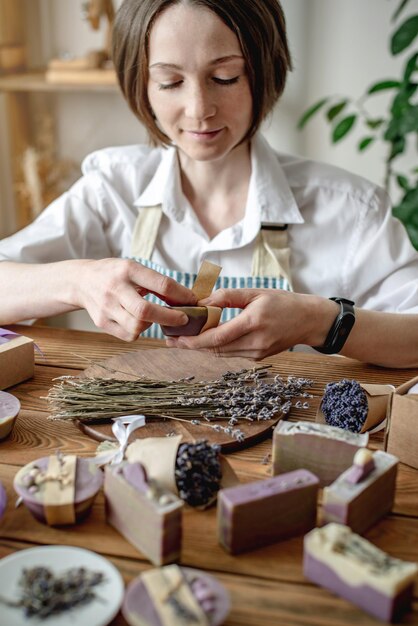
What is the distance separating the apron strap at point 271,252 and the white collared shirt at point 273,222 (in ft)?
0.09

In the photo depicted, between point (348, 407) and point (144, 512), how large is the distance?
1.54 ft

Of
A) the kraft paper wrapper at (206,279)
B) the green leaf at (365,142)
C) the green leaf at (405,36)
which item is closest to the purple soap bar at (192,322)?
the kraft paper wrapper at (206,279)

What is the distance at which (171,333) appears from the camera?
136 centimetres

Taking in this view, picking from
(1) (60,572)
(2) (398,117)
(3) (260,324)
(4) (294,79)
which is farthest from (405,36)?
(1) (60,572)

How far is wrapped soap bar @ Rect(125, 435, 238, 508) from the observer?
1016mm

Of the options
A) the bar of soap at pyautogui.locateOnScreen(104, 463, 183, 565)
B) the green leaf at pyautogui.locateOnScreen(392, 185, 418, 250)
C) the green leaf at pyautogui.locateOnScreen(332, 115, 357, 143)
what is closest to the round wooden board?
the bar of soap at pyautogui.locateOnScreen(104, 463, 183, 565)

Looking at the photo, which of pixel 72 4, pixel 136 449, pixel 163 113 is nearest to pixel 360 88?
pixel 72 4

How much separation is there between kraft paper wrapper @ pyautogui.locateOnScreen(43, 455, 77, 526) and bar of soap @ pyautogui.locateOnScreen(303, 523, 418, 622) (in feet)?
1.08

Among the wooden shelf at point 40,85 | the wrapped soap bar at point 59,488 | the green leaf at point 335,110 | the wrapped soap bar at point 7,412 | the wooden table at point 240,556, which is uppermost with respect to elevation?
the wooden shelf at point 40,85

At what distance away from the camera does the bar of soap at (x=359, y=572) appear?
0.80 metres

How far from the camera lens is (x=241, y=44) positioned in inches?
64.9

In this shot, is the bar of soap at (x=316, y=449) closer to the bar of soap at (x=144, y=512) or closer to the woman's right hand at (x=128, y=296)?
the bar of soap at (x=144, y=512)

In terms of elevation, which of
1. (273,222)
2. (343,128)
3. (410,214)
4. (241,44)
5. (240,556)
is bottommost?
(240,556)

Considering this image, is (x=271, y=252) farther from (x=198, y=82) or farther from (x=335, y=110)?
(x=335, y=110)
